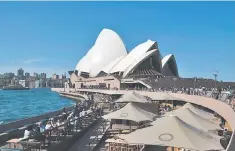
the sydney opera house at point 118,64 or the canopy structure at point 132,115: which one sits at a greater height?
the sydney opera house at point 118,64

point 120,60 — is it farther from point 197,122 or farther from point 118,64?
point 197,122

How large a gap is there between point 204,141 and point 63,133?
19.7ft

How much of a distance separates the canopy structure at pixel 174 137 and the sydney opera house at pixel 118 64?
53808 mm

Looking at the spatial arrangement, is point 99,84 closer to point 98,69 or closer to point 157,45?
point 98,69

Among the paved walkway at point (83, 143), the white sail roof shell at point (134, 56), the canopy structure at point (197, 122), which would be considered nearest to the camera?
the canopy structure at point (197, 122)

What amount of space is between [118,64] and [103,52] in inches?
546

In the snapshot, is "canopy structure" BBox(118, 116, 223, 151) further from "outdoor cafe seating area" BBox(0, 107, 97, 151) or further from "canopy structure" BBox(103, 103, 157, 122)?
"canopy structure" BBox(103, 103, 157, 122)

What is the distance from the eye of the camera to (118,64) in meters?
83.0

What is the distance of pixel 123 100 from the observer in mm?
21766

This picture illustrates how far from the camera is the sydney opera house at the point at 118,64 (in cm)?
7394

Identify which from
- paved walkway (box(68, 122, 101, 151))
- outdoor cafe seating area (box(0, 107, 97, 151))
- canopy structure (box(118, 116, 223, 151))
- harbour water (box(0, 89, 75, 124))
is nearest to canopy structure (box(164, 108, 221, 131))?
canopy structure (box(118, 116, 223, 151))

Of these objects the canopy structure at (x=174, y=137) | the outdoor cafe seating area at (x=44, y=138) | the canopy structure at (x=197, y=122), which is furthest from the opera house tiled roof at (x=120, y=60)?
the canopy structure at (x=174, y=137)

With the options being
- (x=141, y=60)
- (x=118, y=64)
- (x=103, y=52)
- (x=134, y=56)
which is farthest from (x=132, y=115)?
(x=103, y=52)

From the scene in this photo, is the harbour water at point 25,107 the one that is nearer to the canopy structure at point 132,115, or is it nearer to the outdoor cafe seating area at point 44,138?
the outdoor cafe seating area at point 44,138
